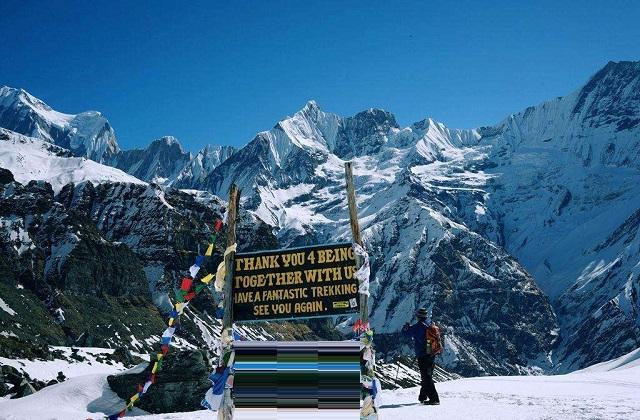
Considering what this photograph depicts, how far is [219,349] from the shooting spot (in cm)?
1741

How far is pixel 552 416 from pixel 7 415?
68.8 feet

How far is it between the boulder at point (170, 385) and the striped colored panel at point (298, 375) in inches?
741

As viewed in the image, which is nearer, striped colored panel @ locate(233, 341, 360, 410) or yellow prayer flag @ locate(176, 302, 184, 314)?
striped colored panel @ locate(233, 341, 360, 410)

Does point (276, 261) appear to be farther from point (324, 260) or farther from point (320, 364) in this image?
point (320, 364)

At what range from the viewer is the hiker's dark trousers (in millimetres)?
20969

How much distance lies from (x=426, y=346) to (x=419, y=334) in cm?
44

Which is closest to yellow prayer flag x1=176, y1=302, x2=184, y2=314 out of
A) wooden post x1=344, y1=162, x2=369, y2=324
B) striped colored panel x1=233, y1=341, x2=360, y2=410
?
striped colored panel x1=233, y1=341, x2=360, y2=410

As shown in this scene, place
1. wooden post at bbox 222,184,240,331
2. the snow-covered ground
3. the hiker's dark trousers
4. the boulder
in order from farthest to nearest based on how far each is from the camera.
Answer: the boulder → the hiker's dark trousers → the snow-covered ground → wooden post at bbox 222,184,240,331

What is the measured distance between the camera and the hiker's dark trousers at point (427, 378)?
68.8ft

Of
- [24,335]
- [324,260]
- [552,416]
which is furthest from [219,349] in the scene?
[24,335]

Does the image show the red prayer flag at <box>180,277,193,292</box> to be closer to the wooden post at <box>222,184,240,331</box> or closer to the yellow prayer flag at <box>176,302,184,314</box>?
the yellow prayer flag at <box>176,302,184,314</box>

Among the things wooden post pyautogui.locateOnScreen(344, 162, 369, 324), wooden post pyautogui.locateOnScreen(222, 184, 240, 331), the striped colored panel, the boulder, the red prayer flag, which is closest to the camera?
the striped colored panel

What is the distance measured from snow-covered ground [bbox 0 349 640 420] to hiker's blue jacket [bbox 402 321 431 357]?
1.75 m

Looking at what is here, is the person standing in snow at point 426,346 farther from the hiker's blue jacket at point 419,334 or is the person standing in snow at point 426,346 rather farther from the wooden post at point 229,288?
the wooden post at point 229,288
